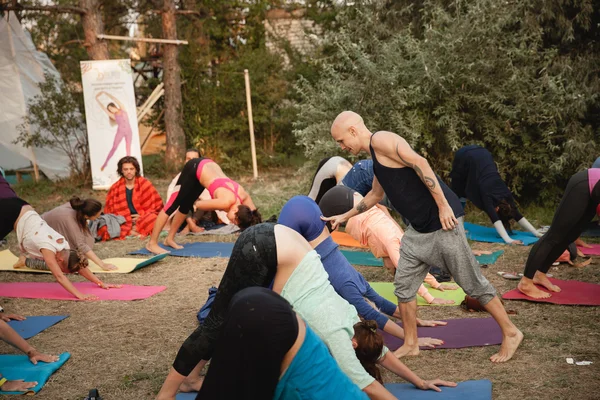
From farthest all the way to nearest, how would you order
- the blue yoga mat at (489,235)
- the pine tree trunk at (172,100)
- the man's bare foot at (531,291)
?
1. the pine tree trunk at (172,100)
2. the blue yoga mat at (489,235)
3. the man's bare foot at (531,291)

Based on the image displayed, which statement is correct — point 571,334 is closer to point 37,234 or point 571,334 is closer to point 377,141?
point 377,141

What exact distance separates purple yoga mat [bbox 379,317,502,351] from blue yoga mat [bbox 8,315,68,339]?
2.61 meters

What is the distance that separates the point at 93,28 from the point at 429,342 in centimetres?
1063

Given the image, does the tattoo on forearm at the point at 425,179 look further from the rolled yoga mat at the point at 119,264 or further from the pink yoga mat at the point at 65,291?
the rolled yoga mat at the point at 119,264

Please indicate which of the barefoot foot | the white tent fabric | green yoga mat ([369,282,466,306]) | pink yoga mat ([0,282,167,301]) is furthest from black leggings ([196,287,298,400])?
the white tent fabric

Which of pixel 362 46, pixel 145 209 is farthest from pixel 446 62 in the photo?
pixel 145 209

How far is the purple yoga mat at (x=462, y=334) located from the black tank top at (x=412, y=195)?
0.87 metres

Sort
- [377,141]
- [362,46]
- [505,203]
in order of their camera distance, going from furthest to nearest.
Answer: [362,46]
[505,203]
[377,141]

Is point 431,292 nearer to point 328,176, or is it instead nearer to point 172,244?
point 328,176

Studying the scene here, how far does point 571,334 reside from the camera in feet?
14.6

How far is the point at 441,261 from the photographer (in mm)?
4004

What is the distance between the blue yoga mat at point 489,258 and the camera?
642cm

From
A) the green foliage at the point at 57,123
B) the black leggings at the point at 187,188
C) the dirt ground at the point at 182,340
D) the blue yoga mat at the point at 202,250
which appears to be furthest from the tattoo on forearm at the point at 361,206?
the green foliage at the point at 57,123

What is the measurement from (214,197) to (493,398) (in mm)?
4859
